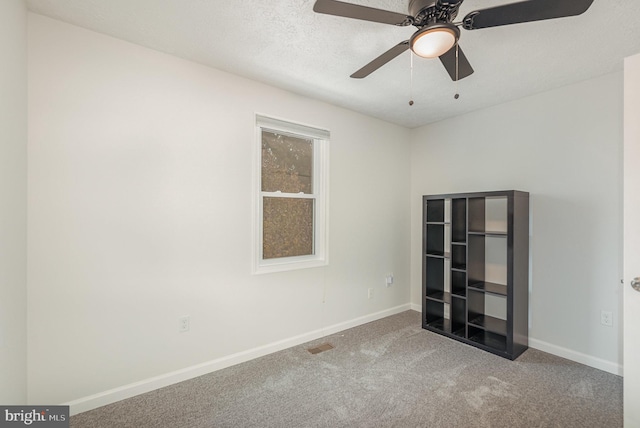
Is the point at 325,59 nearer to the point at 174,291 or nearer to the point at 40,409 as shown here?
the point at 174,291

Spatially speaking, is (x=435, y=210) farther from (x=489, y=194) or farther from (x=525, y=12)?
(x=525, y=12)

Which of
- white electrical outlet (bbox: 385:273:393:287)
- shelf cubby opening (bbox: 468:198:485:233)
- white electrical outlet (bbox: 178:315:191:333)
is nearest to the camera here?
white electrical outlet (bbox: 178:315:191:333)

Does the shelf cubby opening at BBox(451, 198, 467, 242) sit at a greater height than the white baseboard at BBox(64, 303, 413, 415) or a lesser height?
greater

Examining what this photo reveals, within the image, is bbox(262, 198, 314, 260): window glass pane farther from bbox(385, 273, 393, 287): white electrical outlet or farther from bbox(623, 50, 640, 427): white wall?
bbox(623, 50, 640, 427): white wall

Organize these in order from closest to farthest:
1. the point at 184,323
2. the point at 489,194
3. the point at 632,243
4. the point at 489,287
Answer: the point at 632,243 → the point at 184,323 → the point at 489,194 → the point at 489,287

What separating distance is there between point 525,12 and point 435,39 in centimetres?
40

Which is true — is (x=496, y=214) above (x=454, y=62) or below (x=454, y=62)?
below

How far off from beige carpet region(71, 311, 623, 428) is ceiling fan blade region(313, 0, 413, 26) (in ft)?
7.44

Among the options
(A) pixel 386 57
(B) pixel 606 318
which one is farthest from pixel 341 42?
(B) pixel 606 318

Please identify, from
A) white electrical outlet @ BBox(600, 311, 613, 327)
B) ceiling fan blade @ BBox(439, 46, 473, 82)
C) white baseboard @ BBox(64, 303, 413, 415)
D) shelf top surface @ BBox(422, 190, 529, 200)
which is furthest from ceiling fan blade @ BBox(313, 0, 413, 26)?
white electrical outlet @ BBox(600, 311, 613, 327)

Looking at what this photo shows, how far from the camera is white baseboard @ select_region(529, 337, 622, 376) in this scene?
2375mm

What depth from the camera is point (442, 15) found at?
140 centimetres

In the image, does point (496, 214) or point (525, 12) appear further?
point (496, 214)

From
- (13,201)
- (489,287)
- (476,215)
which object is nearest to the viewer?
(13,201)
